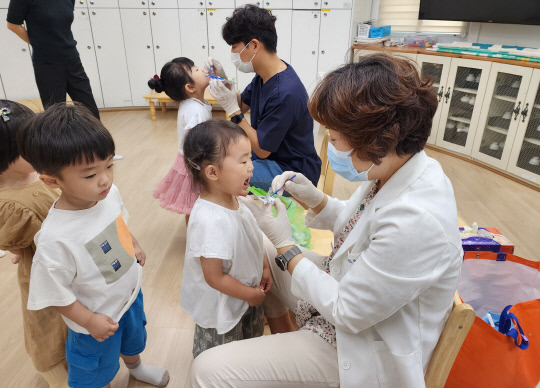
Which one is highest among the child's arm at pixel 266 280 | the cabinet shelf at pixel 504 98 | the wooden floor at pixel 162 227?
the cabinet shelf at pixel 504 98

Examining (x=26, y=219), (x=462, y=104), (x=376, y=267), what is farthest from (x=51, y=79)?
(x=462, y=104)

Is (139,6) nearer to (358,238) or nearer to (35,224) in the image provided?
(35,224)

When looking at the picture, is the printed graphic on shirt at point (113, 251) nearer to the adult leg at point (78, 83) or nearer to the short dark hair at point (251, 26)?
the short dark hair at point (251, 26)

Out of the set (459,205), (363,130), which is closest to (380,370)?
(363,130)

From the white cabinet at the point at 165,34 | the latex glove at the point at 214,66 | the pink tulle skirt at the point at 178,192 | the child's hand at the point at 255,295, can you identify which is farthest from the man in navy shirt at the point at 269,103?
the white cabinet at the point at 165,34

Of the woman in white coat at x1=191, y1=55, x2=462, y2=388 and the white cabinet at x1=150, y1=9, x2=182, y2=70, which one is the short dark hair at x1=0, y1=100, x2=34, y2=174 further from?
the white cabinet at x1=150, y1=9, x2=182, y2=70

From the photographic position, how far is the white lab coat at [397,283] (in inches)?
31.8

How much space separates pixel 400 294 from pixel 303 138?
3.93 ft

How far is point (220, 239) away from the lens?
3.52ft

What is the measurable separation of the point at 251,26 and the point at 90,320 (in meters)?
1.44

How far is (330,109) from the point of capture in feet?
2.98

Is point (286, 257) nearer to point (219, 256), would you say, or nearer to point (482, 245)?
point (219, 256)

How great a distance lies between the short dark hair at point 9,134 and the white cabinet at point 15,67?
429 centimetres

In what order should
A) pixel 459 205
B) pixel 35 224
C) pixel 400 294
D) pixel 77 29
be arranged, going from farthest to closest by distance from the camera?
pixel 77 29
pixel 459 205
pixel 35 224
pixel 400 294
